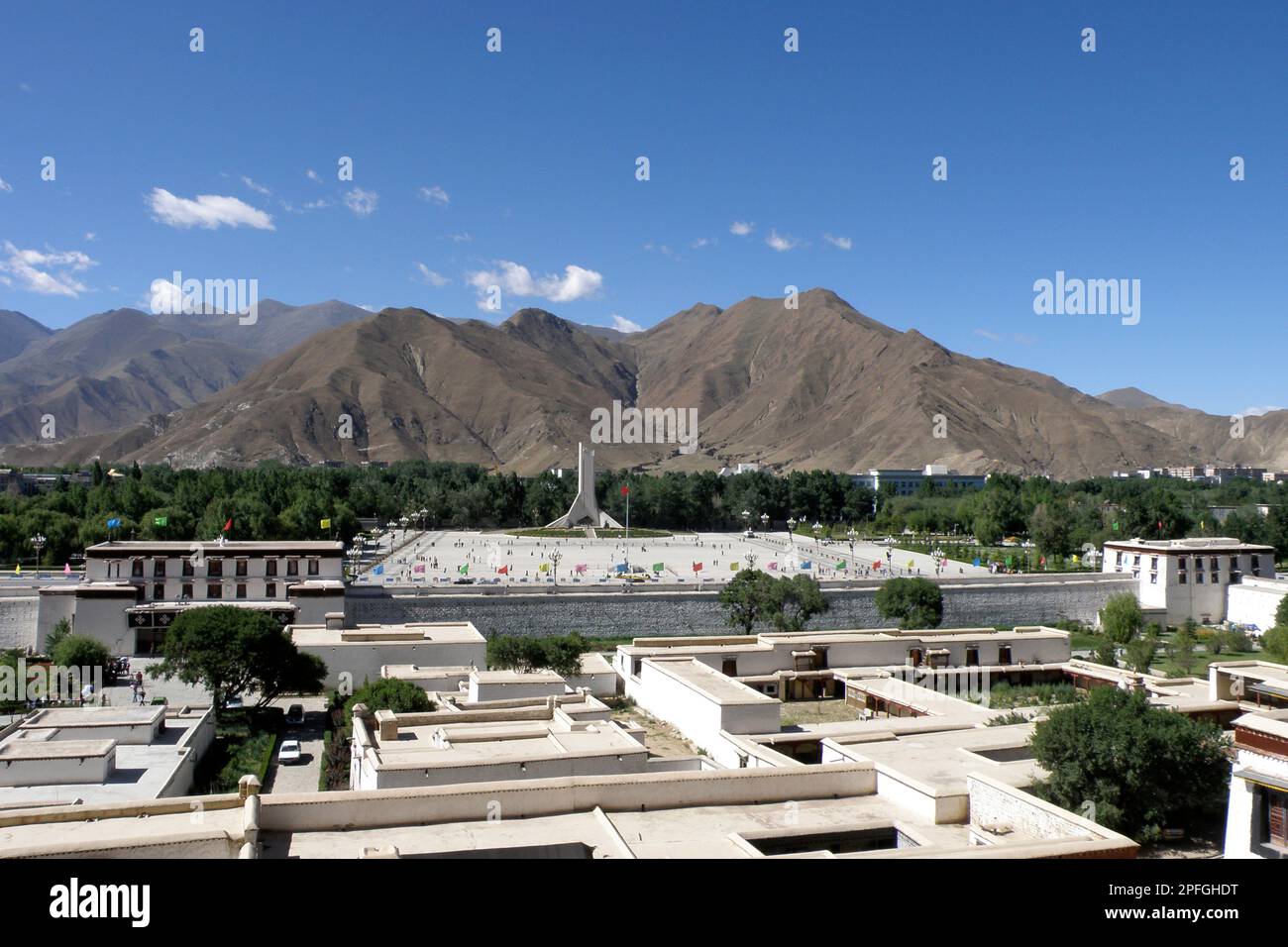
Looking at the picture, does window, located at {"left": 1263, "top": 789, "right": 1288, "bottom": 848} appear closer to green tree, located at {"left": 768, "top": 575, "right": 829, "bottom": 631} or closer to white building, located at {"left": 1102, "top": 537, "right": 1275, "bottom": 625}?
green tree, located at {"left": 768, "top": 575, "right": 829, "bottom": 631}

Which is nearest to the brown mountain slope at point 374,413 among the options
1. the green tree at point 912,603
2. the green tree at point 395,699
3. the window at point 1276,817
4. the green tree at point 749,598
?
the green tree at point 749,598

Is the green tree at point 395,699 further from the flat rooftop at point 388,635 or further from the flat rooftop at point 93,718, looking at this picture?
the flat rooftop at point 388,635

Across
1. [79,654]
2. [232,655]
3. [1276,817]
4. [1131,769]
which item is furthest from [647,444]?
[1276,817]

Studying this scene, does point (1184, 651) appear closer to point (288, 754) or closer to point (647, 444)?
point (288, 754)

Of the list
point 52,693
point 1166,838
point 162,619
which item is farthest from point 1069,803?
point 162,619
